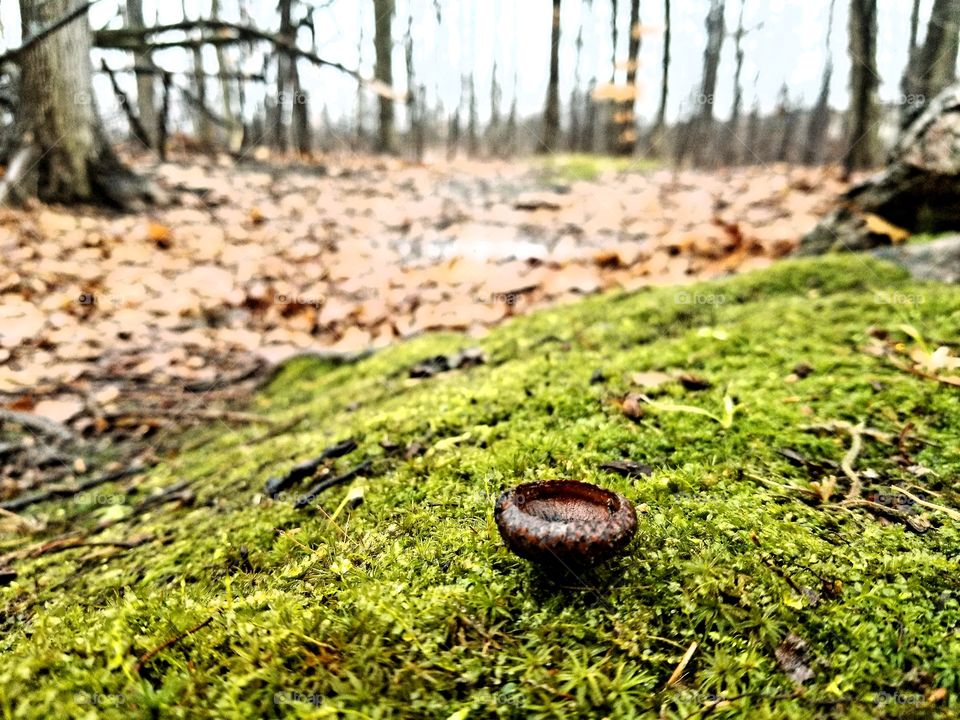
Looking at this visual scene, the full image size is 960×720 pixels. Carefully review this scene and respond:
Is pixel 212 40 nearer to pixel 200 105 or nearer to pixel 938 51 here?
pixel 200 105

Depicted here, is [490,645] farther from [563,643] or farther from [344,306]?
[344,306]

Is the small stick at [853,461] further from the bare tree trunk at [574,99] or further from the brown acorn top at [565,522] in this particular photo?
the bare tree trunk at [574,99]

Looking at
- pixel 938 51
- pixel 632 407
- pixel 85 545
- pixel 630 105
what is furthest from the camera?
pixel 630 105

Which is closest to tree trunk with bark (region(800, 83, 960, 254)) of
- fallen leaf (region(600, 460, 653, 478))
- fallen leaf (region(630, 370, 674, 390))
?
fallen leaf (region(630, 370, 674, 390))

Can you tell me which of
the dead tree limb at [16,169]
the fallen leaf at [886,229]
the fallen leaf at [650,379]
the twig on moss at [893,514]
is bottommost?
the twig on moss at [893,514]

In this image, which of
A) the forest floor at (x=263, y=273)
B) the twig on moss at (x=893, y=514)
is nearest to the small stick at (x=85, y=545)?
the forest floor at (x=263, y=273)

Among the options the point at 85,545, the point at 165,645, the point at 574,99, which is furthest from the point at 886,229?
the point at 574,99
